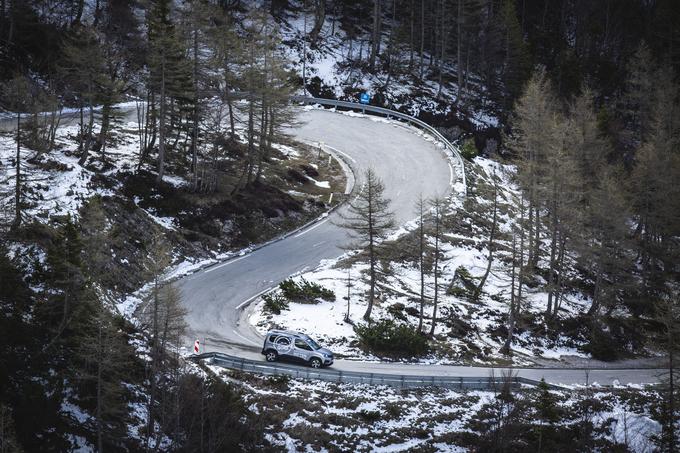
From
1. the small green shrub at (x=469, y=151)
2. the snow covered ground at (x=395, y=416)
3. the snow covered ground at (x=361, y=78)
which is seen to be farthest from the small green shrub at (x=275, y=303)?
the snow covered ground at (x=361, y=78)

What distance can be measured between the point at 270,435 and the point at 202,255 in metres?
17.2

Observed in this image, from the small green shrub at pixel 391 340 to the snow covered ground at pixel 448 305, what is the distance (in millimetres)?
553

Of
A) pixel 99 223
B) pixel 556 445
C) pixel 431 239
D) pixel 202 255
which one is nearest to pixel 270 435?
pixel 99 223

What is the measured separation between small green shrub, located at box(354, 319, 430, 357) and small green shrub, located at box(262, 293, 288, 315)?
171 inches

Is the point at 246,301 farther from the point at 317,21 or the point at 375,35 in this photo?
the point at 317,21

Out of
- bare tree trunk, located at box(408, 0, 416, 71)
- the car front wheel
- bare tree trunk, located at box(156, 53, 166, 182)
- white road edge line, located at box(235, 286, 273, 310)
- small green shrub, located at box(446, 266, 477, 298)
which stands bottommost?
the car front wheel

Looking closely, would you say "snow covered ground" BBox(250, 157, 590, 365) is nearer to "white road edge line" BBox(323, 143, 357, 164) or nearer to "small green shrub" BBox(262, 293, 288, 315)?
"small green shrub" BBox(262, 293, 288, 315)

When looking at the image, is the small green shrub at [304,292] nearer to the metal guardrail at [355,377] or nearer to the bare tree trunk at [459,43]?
the metal guardrail at [355,377]

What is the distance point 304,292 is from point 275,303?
2248 millimetres

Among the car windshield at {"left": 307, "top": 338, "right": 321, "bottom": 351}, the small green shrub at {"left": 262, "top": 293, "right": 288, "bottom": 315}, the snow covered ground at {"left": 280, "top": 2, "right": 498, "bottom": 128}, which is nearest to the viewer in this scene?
the car windshield at {"left": 307, "top": 338, "right": 321, "bottom": 351}

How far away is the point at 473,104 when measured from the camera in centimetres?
6944

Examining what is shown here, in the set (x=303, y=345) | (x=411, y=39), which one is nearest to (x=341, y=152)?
(x=411, y=39)

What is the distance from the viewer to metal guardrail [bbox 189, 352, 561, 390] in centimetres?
2919

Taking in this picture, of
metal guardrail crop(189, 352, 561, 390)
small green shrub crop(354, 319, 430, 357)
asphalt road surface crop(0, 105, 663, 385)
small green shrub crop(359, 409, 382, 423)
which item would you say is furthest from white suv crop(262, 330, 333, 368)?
small green shrub crop(354, 319, 430, 357)
